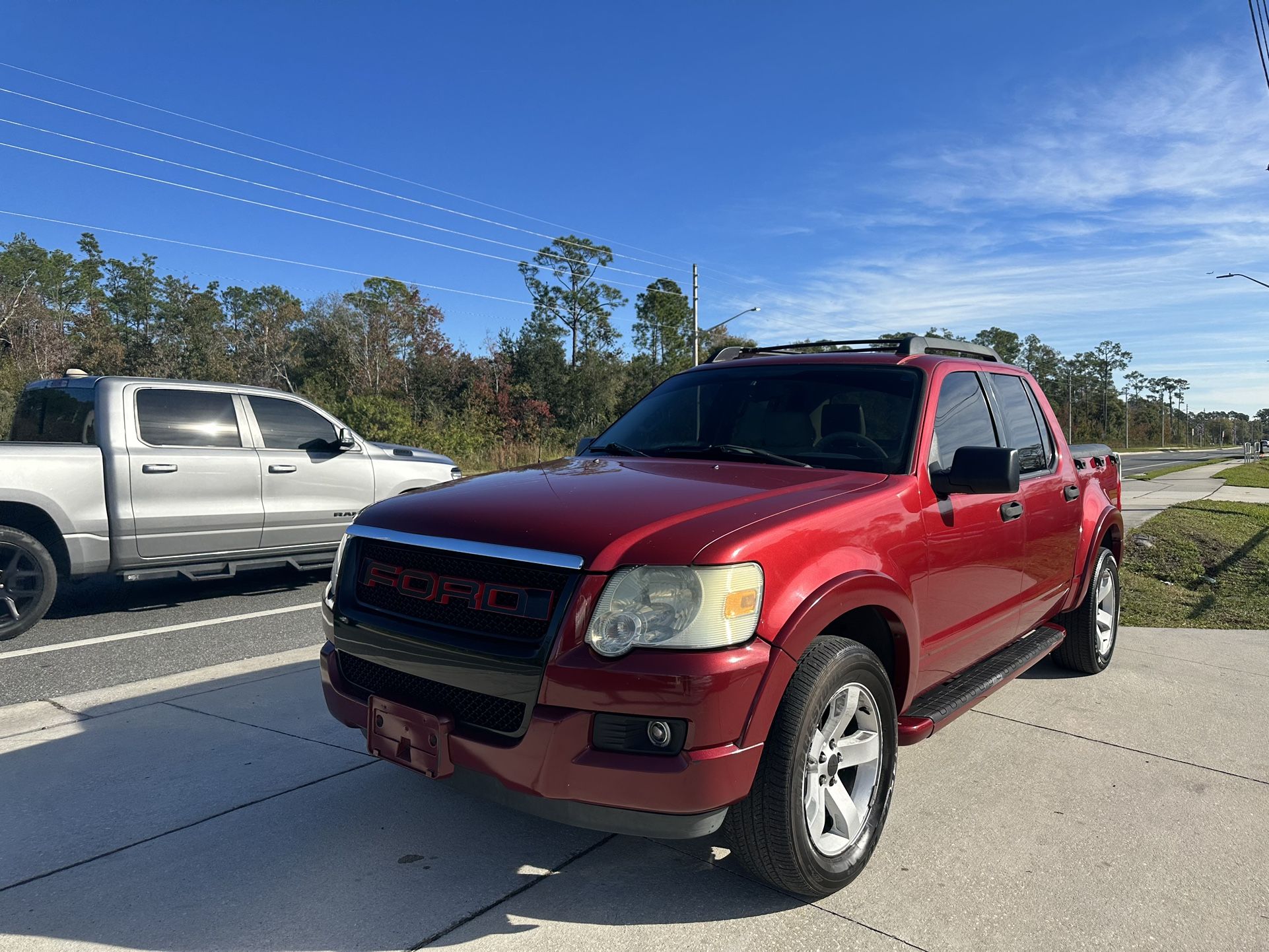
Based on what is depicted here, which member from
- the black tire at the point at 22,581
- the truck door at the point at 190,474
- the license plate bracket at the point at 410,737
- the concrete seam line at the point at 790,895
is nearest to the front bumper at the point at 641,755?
the license plate bracket at the point at 410,737

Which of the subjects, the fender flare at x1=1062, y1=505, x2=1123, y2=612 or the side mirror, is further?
the fender flare at x1=1062, y1=505, x2=1123, y2=612

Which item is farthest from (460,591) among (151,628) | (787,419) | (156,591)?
(156,591)

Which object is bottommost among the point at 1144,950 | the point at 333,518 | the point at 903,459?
the point at 1144,950

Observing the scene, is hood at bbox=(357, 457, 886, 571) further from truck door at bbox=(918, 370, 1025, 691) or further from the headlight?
truck door at bbox=(918, 370, 1025, 691)

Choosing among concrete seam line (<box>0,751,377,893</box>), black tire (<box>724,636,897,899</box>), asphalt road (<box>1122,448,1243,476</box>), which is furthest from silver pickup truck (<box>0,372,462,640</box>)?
asphalt road (<box>1122,448,1243,476</box>)

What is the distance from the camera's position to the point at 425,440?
28.4 m

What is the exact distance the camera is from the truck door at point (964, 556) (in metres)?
3.42

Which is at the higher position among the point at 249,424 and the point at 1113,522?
the point at 249,424

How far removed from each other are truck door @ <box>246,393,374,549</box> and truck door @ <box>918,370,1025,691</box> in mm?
5894

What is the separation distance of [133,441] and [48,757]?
354 centimetres

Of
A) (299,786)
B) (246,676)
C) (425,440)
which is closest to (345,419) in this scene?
(425,440)

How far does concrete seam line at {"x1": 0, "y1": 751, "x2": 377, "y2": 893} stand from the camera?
2889mm

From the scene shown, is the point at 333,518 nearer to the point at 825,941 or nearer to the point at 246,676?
the point at 246,676

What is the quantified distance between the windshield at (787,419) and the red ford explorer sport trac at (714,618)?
0.04ft
